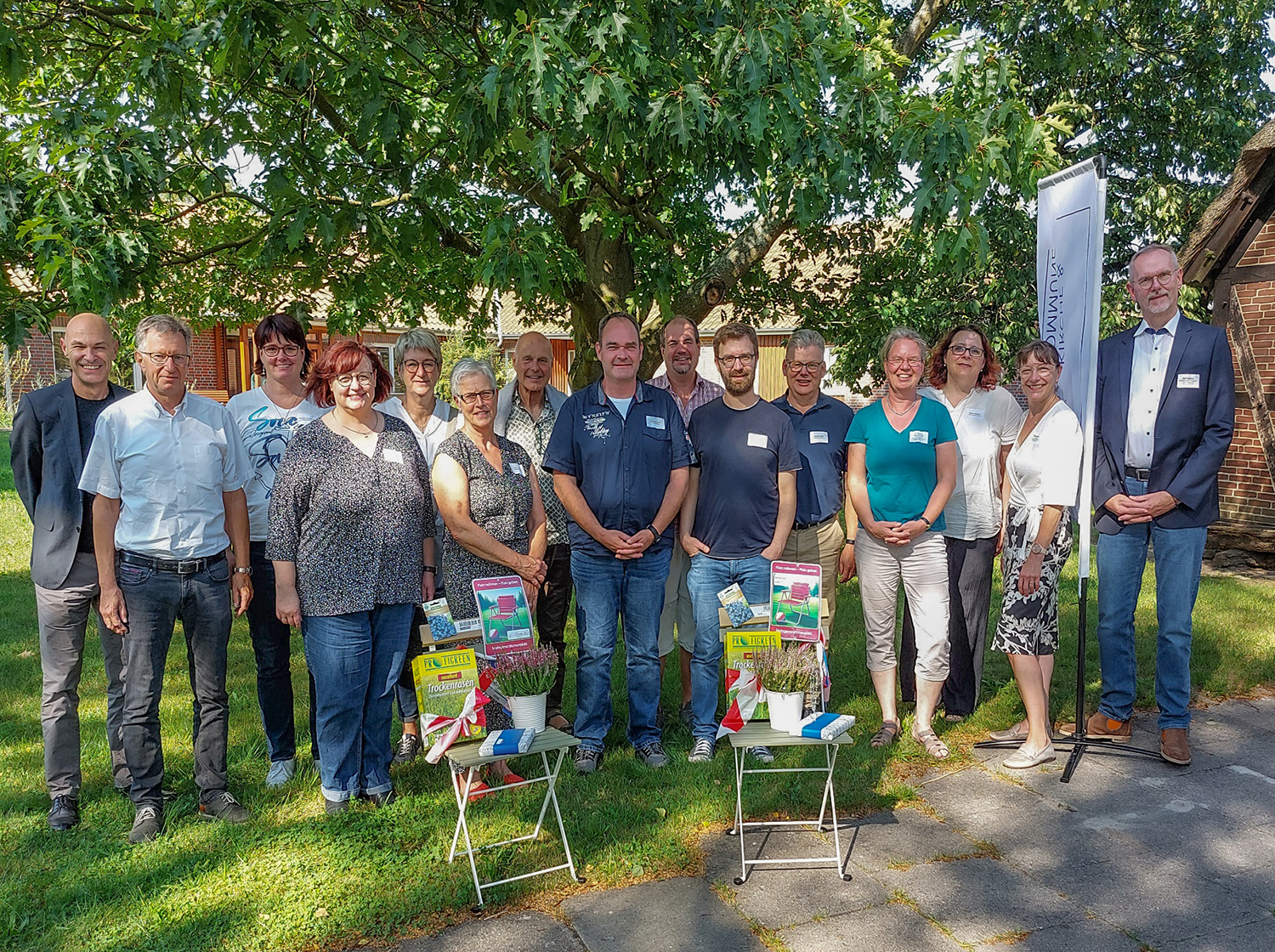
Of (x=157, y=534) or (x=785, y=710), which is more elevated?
(x=157, y=534)

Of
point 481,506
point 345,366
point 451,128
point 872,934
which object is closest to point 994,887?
point 872,934

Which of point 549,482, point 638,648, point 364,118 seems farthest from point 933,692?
point 364,118

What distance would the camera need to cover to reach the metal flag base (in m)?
4.82

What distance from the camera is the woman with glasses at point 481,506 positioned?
4492 mm

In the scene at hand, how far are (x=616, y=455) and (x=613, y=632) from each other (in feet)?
2.87

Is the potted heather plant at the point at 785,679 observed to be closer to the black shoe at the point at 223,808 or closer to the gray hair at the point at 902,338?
the gray hair at the point at 902,338

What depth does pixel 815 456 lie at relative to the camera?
5.23 meters

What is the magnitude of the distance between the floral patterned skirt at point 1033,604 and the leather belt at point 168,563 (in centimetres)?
366

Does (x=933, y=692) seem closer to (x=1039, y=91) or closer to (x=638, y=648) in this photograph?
(x=638, y=648)

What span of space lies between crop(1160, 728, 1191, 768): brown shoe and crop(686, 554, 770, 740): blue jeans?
2.10m

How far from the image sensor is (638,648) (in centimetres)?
487

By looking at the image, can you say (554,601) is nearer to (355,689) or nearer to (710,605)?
(710,605)

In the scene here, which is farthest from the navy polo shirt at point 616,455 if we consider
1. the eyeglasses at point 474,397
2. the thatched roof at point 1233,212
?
the thatched roof at point 1233,212

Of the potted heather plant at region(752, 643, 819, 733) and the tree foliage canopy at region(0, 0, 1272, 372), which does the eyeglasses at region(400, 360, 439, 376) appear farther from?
the potted heather plant at region(752, 643, 819, 733)
